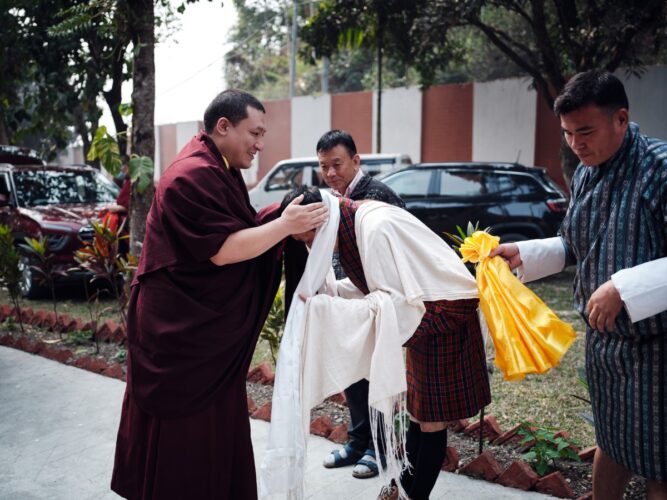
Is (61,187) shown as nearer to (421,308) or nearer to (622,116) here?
(421,308)

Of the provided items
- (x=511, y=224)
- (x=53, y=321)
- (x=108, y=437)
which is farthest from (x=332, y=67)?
(x=108, y=437)

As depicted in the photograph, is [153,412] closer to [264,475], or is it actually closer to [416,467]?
[264,475]

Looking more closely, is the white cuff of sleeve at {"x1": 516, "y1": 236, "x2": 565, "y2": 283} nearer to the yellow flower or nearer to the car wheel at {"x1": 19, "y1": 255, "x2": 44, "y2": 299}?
the yellow flower

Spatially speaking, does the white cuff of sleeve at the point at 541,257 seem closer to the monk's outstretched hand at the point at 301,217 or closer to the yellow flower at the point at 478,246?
the yellow flower at the point at 478,246

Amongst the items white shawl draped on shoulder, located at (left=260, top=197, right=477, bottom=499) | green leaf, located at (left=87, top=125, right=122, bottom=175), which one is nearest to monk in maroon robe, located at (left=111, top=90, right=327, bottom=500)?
white shawl draped on shoulder, located at (left=260, top=197, right=477, bottom=499)

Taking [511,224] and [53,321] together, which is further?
[511,224]

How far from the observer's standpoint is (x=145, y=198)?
19.5ft

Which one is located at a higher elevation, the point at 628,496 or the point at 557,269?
the point at 557,269

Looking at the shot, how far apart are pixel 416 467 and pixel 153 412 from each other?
3.70 feet

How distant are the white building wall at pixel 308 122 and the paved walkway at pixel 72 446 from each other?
12.8 meters

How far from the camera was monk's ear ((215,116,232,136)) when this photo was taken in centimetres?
254

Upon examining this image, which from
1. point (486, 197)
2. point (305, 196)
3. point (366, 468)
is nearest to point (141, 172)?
point (366, 468)

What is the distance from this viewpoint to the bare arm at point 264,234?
2.32 meters

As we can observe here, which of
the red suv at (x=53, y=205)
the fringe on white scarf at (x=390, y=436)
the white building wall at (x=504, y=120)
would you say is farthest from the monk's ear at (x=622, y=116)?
the white building wall at (x=504, y=120)
